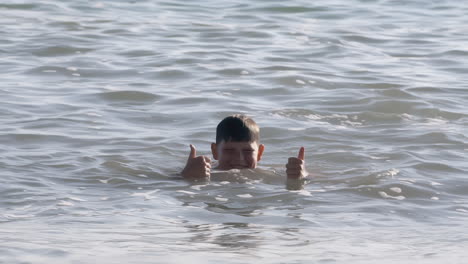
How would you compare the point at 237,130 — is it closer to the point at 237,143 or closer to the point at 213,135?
the point at 237,143

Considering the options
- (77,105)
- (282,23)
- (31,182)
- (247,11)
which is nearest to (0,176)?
(31,182)

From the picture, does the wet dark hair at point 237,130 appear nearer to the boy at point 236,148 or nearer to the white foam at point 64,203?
the boy at point 236,148

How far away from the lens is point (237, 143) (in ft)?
27.0

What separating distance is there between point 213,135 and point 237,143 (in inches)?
68.6

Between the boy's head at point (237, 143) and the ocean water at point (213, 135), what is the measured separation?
0.48ft

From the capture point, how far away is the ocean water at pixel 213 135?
6.09 meters

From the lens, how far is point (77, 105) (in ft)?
35.8

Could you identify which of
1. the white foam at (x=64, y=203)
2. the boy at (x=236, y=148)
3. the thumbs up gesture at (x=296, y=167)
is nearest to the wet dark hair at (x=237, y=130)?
the boy at (x=236, y=148)

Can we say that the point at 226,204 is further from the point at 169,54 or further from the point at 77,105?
the point at 169,54

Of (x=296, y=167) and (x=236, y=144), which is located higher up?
(x=236, y=144)

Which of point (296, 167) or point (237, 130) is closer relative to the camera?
point (296, 167)

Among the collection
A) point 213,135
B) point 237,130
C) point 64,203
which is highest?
point 237,130

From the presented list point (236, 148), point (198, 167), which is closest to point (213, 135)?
point (236, 148)

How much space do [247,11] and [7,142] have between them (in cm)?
1070
